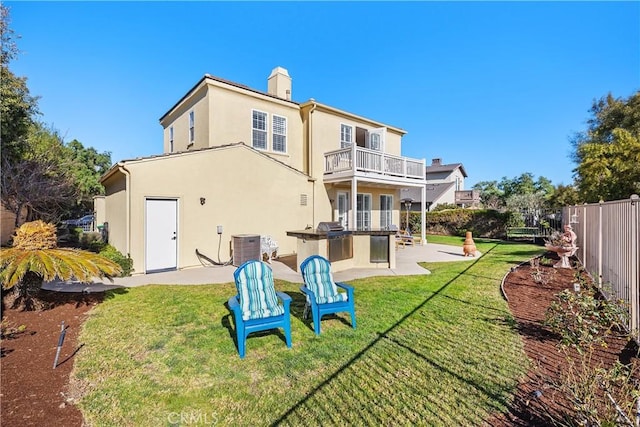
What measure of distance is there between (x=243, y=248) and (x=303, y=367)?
7.06 meters

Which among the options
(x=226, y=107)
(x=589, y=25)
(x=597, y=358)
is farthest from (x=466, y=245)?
(x=226, y=107)

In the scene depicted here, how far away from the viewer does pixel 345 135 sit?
1627cm

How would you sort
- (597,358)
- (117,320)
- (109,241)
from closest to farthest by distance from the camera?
1. (597,358)
2. (117,320)
3. (109,241)

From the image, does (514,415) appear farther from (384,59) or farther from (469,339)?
(384,59)

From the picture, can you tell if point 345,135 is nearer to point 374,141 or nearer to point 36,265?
point 374,141

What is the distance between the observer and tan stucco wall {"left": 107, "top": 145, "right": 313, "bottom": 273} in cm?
903

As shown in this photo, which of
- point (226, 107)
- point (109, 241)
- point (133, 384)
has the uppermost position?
point (226, 107)

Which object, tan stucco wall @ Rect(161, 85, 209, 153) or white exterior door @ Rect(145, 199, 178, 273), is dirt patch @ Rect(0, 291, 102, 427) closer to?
white exterior door @ Rect(145, 199, 178, 273)

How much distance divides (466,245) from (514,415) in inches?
444

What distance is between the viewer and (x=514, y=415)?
2.82m

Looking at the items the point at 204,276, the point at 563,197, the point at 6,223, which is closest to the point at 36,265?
the point at 204,276

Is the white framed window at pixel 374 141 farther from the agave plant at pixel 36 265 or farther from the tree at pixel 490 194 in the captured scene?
the tree at pixel 490 194

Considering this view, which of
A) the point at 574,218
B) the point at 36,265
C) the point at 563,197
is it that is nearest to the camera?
the point at 36,265

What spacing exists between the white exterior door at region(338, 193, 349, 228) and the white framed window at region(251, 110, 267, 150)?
16.4 ft
